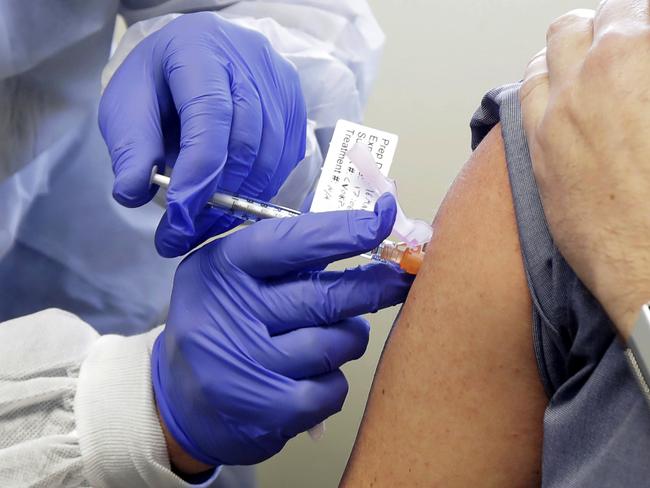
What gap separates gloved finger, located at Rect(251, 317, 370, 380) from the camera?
31.0 inches

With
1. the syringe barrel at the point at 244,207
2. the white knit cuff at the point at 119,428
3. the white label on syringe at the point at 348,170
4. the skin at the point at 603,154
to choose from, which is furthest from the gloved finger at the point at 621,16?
the white knit cuff at the point at 119,428

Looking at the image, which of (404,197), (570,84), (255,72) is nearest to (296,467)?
(404,197)

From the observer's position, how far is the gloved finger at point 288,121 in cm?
101

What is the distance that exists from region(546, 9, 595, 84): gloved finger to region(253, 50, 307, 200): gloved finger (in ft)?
1.46

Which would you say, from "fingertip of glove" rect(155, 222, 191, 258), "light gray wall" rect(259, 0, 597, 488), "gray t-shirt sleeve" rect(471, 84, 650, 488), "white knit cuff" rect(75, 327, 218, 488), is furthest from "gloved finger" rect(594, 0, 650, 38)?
"light gray wall" rect(259, 0, 597, 488)

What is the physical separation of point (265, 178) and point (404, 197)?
78cm

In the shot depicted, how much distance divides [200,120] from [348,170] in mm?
206

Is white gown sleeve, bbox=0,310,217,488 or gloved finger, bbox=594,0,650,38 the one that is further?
white gown sleeve, bbox=0,310,217,488

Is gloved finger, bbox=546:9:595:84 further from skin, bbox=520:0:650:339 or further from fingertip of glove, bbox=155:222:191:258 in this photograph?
fingertip of glove, bbox=155:222:191:258

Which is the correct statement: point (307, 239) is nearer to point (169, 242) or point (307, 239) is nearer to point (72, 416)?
point (169, 242)

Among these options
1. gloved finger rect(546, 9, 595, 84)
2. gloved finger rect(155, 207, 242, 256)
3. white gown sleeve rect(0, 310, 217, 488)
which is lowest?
white gown sleeve rect(0, 310, 217, 488)

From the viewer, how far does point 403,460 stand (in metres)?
0.67

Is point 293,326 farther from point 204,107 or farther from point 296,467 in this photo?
point 296,467

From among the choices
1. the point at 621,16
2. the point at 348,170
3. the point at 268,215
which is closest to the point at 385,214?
the point at 348,170
